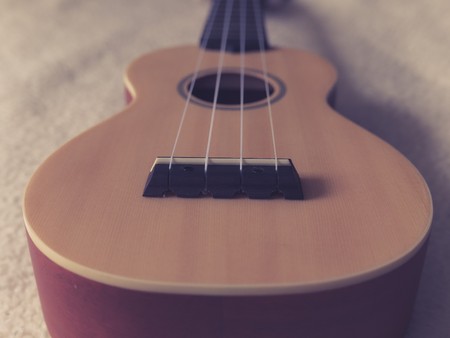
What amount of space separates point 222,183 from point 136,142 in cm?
16

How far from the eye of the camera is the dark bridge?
60cm

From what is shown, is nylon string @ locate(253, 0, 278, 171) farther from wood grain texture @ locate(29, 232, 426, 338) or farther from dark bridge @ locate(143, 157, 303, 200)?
wood grain texture @ locate(29, 232, 426, 338)

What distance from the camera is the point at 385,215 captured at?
0.58 m

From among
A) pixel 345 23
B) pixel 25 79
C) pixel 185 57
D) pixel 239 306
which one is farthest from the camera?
pixel 345 23

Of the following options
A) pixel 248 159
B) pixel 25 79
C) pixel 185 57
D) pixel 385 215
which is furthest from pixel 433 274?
pixel 25 79

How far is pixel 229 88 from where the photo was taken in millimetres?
936

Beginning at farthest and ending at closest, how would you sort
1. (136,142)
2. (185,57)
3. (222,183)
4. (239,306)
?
1. (185,57)
2. (136,142)
3. (222,183)
4. (239,306)

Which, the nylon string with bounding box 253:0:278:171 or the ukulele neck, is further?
the ukulele neck

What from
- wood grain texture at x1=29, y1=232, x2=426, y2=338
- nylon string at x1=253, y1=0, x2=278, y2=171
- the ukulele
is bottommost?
wood grain texture at x1=29, y1=232, x2=426, y2=338

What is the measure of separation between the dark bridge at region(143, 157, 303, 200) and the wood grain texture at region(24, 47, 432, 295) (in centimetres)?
1

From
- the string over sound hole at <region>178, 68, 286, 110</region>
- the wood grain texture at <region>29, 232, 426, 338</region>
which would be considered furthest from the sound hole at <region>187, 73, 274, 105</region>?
the wood grain texture at <region>29, 232, 426, 338</region>

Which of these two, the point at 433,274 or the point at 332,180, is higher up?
the point at 332,180

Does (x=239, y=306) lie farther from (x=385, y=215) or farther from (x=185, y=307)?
(x=385, y=215)

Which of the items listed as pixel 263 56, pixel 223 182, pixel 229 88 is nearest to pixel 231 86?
pixel 229 88
